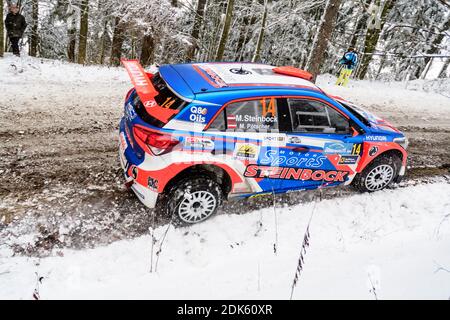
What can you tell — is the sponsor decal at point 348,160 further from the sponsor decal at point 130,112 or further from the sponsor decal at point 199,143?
the sponsor decal at point 130,112

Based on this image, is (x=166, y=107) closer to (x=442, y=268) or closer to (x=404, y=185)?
(x=442, y=268)

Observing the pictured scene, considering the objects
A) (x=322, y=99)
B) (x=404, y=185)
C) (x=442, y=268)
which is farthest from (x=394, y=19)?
(x=442, y=268)

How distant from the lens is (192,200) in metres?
4.50

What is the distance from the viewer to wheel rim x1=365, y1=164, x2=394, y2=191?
5.75 metres

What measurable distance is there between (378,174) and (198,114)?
3485 millimetres

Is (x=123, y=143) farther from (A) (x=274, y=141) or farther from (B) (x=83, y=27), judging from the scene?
(B) (x=83, y=27)

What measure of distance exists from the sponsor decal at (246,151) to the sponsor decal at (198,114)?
23.1 inches

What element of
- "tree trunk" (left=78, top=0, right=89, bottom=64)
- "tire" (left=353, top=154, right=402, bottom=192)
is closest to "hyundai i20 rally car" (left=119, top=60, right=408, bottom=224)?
"tire" (left=353, top=154, right=402, bottom=192)

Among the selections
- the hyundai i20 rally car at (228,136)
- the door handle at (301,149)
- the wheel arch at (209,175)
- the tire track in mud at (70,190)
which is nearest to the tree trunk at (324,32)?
the tire track in mud at (70,190)

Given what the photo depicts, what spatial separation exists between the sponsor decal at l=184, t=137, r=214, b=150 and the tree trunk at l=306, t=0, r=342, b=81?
26.2 feet

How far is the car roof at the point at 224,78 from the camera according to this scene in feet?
14.3

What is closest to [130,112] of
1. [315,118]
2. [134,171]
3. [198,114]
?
[134,171]

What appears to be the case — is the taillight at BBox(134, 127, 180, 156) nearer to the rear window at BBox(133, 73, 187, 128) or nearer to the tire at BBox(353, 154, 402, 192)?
the rear window at BBox(133, 73, 187, 128)

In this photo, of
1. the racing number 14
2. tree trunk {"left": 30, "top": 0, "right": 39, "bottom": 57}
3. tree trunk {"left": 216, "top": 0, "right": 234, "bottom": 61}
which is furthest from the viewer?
tree trunk {"left": 30, "top": 0, "right": 39, "bottom": 57}
